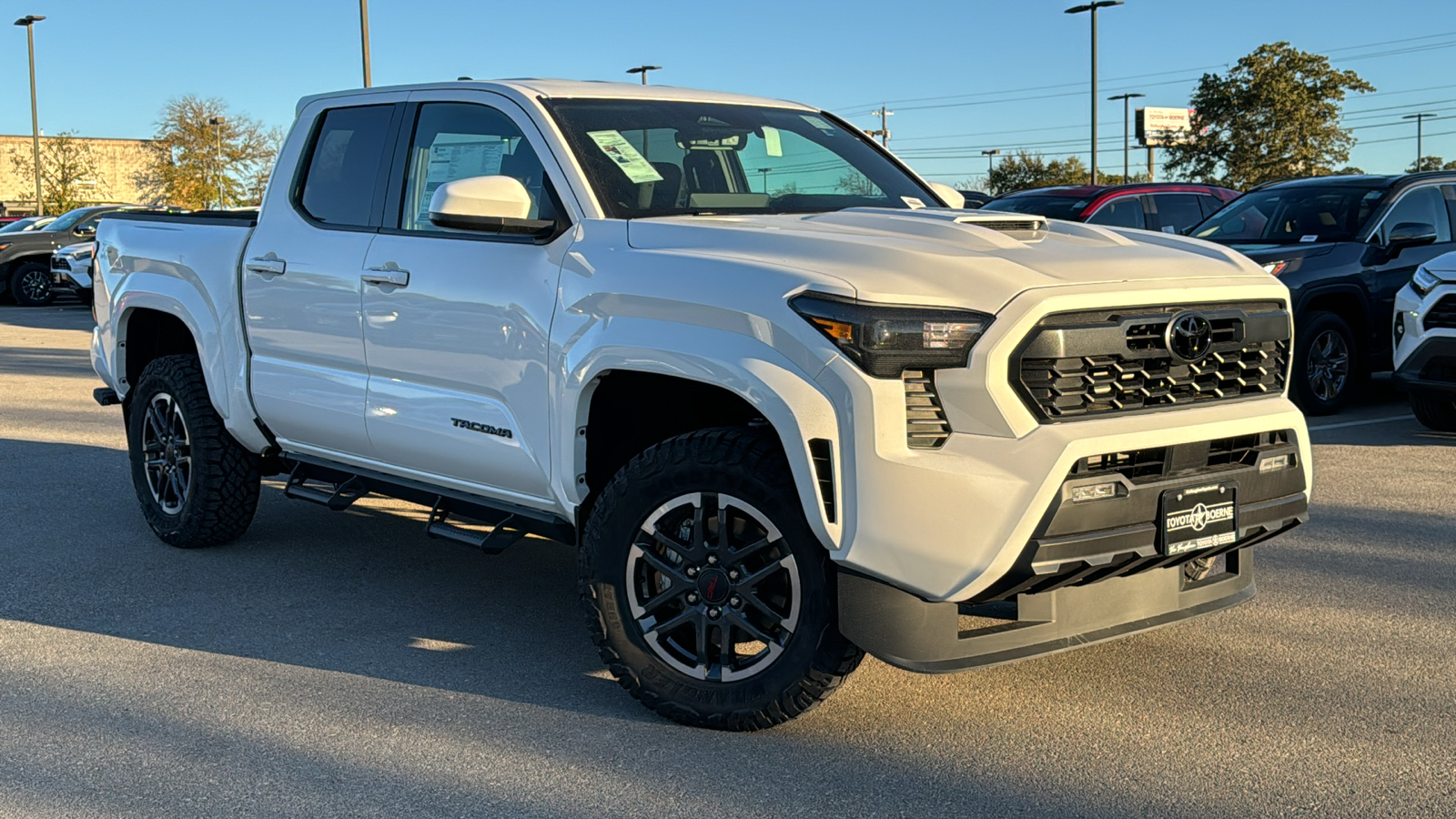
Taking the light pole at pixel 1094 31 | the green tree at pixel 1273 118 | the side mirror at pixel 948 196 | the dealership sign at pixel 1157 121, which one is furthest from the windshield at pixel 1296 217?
the dealership sign at pixel 1157 121

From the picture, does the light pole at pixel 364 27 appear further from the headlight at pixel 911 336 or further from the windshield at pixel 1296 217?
the headlight at pixel 911 336

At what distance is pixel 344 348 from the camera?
5.23 metres

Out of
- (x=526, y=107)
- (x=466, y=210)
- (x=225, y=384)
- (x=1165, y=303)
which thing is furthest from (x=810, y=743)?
(x=225, y=384)

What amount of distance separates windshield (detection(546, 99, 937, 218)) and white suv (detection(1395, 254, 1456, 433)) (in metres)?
4.78

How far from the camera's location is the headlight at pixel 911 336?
3615mm

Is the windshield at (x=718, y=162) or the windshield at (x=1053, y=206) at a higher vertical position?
the windshield at (x=1053, y=206)

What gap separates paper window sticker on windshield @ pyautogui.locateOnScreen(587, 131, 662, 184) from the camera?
4766 millimetres

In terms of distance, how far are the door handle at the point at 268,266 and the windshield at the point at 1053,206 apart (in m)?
9.75

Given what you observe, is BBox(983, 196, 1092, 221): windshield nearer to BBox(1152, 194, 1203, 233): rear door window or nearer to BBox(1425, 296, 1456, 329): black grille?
BBox(1152, 194, 1203, 233): rear door window

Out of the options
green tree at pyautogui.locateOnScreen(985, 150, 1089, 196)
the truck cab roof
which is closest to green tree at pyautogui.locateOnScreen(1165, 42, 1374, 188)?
green tree at pyautogui.locateOnScreen(985, 150, 1089, 196)

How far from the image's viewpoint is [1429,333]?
29.0 ft

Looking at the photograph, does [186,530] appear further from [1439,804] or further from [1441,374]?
[1441,374]

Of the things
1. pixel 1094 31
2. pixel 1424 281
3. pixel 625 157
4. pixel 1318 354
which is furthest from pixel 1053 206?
pixel 1094 31

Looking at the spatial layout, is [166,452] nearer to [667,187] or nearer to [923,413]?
[667,187]
